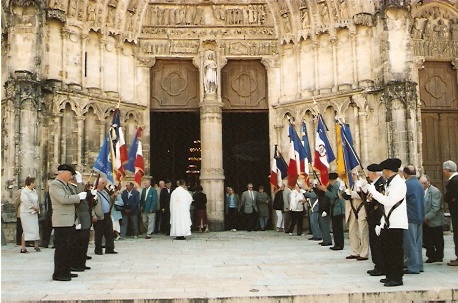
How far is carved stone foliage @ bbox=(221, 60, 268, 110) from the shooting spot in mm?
17625

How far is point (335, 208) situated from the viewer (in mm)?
11031

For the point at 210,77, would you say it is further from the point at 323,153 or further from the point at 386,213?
the point at 386,213

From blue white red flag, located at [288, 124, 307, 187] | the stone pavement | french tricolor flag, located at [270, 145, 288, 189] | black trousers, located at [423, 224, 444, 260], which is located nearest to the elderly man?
black trousers, located at [423, 224, 444, 260]

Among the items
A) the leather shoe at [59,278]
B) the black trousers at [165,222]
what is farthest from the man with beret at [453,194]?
the black trousers at [165,222]

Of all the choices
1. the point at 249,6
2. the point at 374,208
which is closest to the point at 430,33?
the point at 249,6

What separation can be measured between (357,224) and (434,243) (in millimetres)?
1483

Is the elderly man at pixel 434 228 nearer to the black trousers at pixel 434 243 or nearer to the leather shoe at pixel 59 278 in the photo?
the black trousers at pixel 434 243

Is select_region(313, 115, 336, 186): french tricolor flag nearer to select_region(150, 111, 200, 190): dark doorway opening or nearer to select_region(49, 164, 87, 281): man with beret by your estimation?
select_region(49, 164, 87, 281): man with beret

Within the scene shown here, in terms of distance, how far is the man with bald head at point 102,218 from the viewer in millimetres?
10336

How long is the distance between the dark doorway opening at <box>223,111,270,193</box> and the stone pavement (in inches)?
281

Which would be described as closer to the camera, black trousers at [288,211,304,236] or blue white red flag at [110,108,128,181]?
blue white red flag at [110,108,128,181]

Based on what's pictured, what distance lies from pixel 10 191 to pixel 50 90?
311cm

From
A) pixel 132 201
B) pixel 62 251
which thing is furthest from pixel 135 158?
pixel 62 251

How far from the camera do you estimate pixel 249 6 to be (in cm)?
1752
